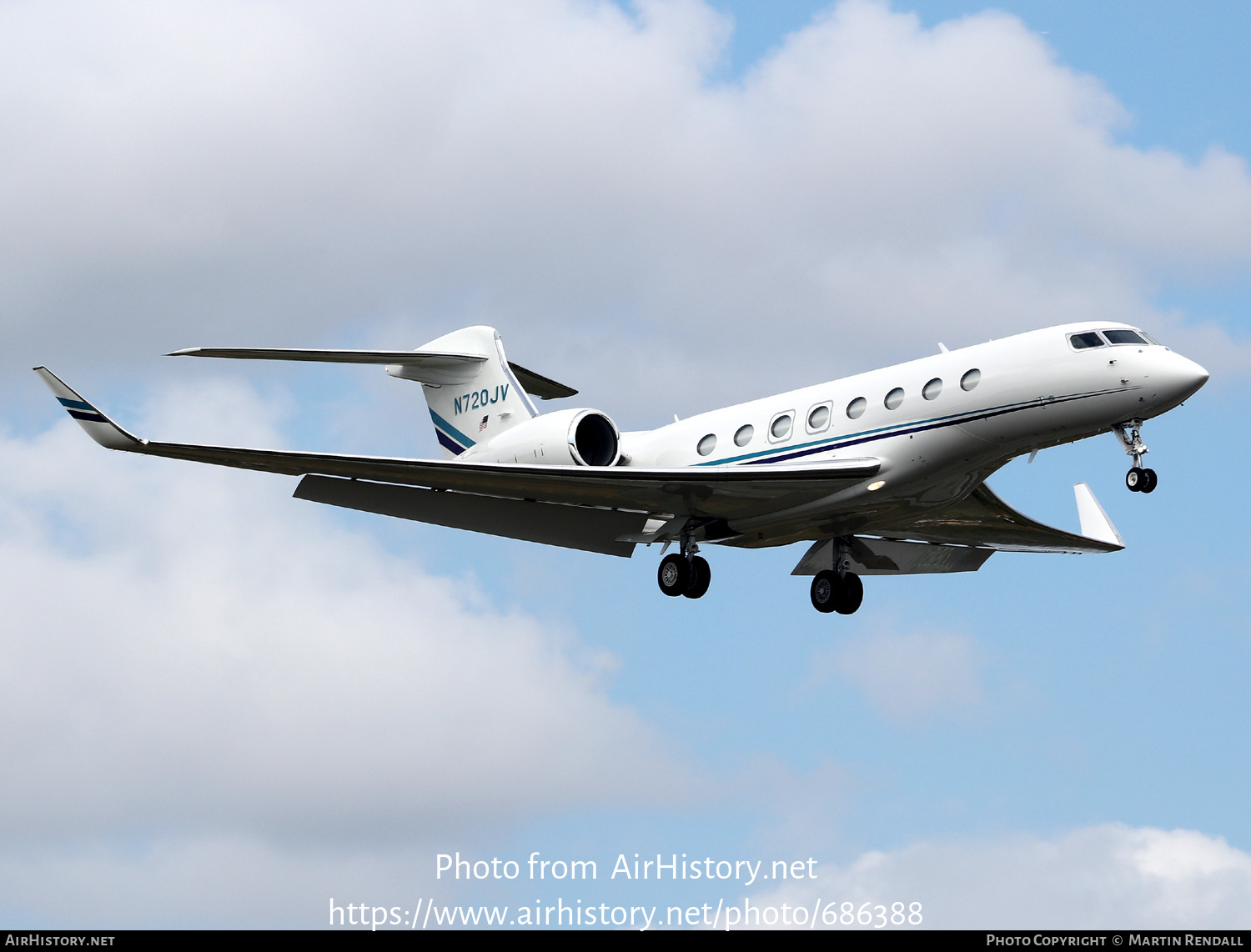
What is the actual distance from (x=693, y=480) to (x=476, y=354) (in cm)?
638

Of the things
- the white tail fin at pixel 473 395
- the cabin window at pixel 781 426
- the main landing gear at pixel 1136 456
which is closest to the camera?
the main landing gear at pixel 1136 456

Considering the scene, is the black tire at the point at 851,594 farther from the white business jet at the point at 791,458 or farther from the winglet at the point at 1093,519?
the winglet at the point at 1093,519

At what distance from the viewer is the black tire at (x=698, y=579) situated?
72.7 feet

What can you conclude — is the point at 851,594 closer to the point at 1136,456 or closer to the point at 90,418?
the point at 1136,456

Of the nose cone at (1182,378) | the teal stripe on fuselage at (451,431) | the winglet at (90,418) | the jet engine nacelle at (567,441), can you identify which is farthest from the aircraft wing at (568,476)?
the nose cone at (1182,378)

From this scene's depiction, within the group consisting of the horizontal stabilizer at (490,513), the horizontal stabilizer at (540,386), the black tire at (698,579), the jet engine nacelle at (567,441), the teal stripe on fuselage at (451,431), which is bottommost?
the black tire at (698,579)

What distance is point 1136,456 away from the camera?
771 inches

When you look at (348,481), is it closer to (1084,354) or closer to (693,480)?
(693,480)

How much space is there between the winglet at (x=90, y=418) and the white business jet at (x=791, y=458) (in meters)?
0.02

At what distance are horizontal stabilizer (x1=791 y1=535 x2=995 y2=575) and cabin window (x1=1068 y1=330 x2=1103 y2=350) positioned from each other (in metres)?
5.53

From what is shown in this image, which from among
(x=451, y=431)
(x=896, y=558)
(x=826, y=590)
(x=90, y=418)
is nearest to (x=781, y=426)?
(x=826, y=590)

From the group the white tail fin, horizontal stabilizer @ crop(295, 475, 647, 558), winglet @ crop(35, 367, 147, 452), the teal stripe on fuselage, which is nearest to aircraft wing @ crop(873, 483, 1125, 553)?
horizontal stabilizer @ crop(295, 475, 647, 558)

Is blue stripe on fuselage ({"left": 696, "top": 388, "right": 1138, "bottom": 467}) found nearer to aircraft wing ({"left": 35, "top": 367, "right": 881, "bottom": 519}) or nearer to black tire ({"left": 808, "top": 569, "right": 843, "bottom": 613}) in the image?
aircraft wing ({"left": 35, "top": 367, "right": 881, "bottom": 519})
